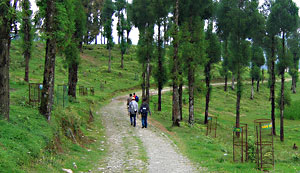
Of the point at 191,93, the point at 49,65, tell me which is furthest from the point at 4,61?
the point at 191,93

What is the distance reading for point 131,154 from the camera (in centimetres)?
1197

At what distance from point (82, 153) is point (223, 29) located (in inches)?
926

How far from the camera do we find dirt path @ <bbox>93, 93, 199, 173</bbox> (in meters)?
9.91

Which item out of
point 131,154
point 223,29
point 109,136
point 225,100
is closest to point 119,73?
point 225,100

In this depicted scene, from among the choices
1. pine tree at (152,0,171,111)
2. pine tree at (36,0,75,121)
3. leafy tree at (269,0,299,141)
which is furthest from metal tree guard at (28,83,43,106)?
leafy tree at (269,0,299,141)

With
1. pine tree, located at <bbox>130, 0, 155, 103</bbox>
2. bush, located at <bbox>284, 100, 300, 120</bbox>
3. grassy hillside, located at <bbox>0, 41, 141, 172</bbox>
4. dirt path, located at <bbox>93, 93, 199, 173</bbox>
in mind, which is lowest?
bush, located at <bbox>284, 100, 300, 120</bbox>

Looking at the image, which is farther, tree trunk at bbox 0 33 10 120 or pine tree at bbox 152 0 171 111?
pine tree at bbox 152 0 171 111

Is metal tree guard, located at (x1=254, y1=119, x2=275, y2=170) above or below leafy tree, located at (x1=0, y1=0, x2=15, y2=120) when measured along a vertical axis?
below

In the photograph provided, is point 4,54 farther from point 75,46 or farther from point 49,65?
point 75,46

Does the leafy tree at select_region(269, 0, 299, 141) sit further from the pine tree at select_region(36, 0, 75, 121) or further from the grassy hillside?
the pine tree at select_region(36, 0, 75, 121)

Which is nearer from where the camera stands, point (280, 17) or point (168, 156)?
point (168, 156)

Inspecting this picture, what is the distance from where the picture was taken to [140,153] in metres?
12.1

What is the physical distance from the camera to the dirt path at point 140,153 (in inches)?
390

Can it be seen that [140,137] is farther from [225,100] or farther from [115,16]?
[115,16]
